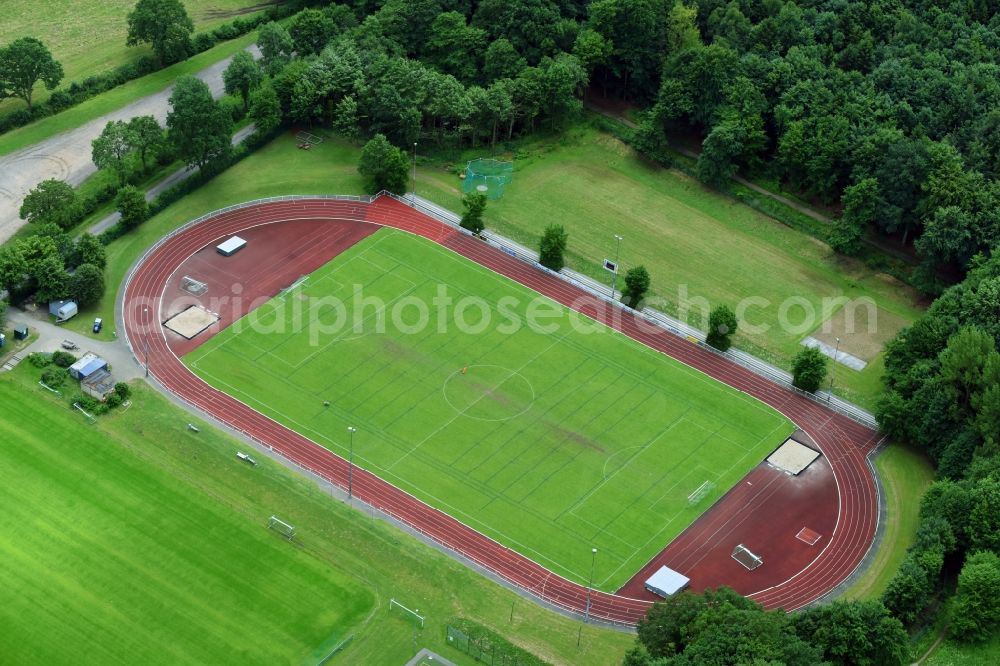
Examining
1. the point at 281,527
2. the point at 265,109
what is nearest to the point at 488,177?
the point at 265,109

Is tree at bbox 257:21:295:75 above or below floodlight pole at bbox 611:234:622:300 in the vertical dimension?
above

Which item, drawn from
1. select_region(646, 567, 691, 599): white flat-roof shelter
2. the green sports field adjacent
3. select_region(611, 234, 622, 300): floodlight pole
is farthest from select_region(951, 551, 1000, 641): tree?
select_region(611, 234, 622, 300): floodlight pole

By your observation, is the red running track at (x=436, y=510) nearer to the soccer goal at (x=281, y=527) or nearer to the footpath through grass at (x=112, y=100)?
the soccer goal at (x=281, y=527)

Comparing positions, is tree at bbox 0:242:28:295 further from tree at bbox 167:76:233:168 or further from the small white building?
tree at bbox 167:76:233:168

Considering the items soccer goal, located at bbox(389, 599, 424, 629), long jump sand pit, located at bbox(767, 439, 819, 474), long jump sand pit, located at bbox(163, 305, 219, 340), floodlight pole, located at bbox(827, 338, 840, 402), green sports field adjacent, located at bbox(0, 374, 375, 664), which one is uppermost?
floodlight pole, located at bbox(827, 338, 840, 402)

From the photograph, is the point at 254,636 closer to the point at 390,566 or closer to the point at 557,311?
the point at 390,566

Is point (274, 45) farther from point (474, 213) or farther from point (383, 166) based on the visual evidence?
point (474, 213)
